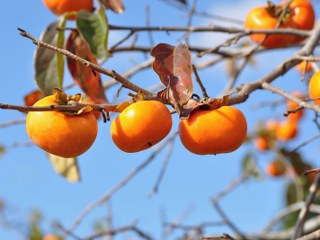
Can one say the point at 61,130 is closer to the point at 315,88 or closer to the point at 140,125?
the point at 140,125

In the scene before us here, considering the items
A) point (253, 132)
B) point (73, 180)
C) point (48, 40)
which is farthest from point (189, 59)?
point (253, 132)

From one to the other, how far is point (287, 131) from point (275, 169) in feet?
0.97

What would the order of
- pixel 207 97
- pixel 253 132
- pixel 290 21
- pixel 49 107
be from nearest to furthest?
pixel 49 107
pixel 207 97
pixel 290 21
pixel 253 132

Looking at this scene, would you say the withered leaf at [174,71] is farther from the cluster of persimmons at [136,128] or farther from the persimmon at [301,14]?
the persimmon at [301,14]

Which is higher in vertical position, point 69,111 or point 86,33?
point 86,33

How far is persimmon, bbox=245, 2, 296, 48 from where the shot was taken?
74.4 inches

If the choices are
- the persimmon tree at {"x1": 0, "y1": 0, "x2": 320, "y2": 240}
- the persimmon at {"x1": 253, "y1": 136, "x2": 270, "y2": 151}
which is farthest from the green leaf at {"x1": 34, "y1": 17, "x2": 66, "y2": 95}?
the persimmon at {"x1": 253, "y1": 136, "x2": 270, "y2": 151}

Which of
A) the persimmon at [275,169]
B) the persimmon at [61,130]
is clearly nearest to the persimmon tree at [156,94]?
the persimmon at [61,130]

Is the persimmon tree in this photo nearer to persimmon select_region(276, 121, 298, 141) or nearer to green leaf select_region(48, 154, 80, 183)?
green leaf select_region(48, 154, 80, 183)

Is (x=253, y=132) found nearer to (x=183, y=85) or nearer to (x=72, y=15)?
(x=72, y=15)

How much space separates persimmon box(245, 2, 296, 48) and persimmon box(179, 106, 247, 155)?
0.85 m

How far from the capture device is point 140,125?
1.00 m

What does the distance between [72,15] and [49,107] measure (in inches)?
38.1

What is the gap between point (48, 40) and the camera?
182cm
